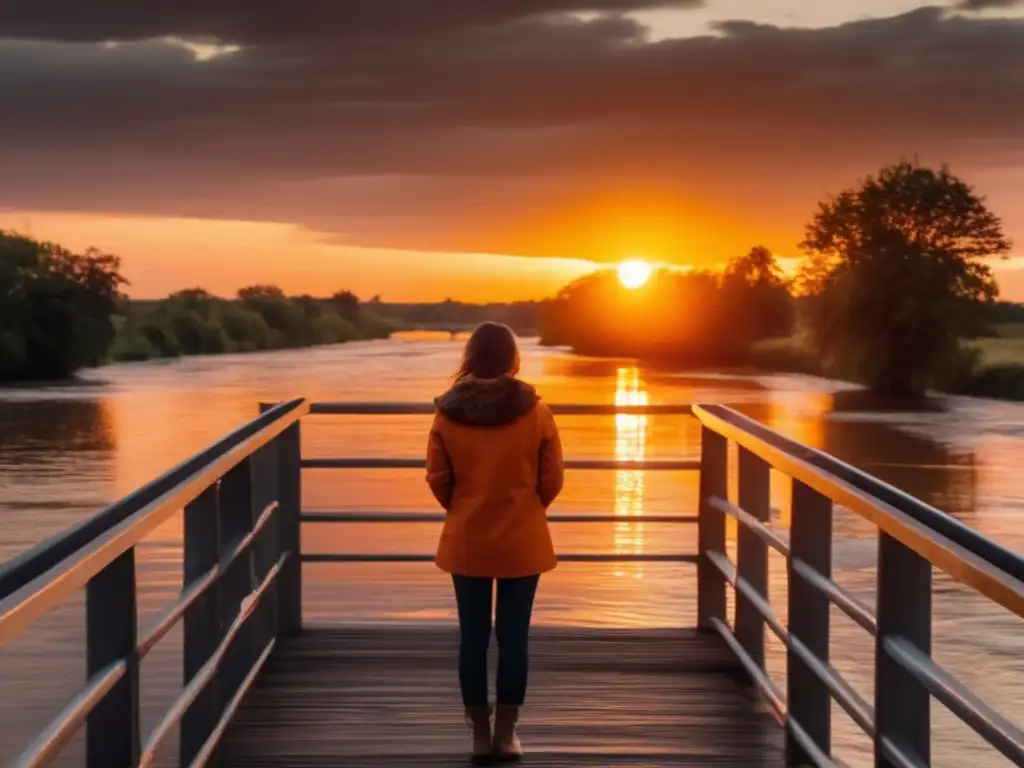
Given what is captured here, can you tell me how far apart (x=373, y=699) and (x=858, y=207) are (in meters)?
66.7

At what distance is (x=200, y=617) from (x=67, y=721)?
184cm

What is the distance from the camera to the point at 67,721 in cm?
295

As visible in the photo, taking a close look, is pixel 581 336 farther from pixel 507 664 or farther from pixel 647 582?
pixel 507 664

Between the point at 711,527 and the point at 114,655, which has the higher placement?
the point at 114,655

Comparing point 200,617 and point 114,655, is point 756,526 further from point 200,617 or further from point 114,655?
point 114,655

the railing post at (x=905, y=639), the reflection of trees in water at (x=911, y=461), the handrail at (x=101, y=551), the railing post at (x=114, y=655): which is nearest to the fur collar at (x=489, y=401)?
the handrail at (x=101, y=551)

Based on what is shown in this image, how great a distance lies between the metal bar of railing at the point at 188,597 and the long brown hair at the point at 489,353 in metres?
1.00

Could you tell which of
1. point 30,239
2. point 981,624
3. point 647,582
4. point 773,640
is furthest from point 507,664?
point 30,239

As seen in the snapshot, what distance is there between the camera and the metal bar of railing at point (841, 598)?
400cm

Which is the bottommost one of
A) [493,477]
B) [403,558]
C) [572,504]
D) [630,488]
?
[630,488]

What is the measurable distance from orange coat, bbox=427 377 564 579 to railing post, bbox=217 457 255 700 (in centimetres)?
78

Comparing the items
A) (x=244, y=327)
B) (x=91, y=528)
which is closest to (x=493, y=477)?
(x=91, y=528)

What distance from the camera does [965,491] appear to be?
3105 cm

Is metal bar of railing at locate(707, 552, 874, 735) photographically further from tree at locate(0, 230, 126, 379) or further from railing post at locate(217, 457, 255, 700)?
tree at locate(0, 230, 126, 379)
